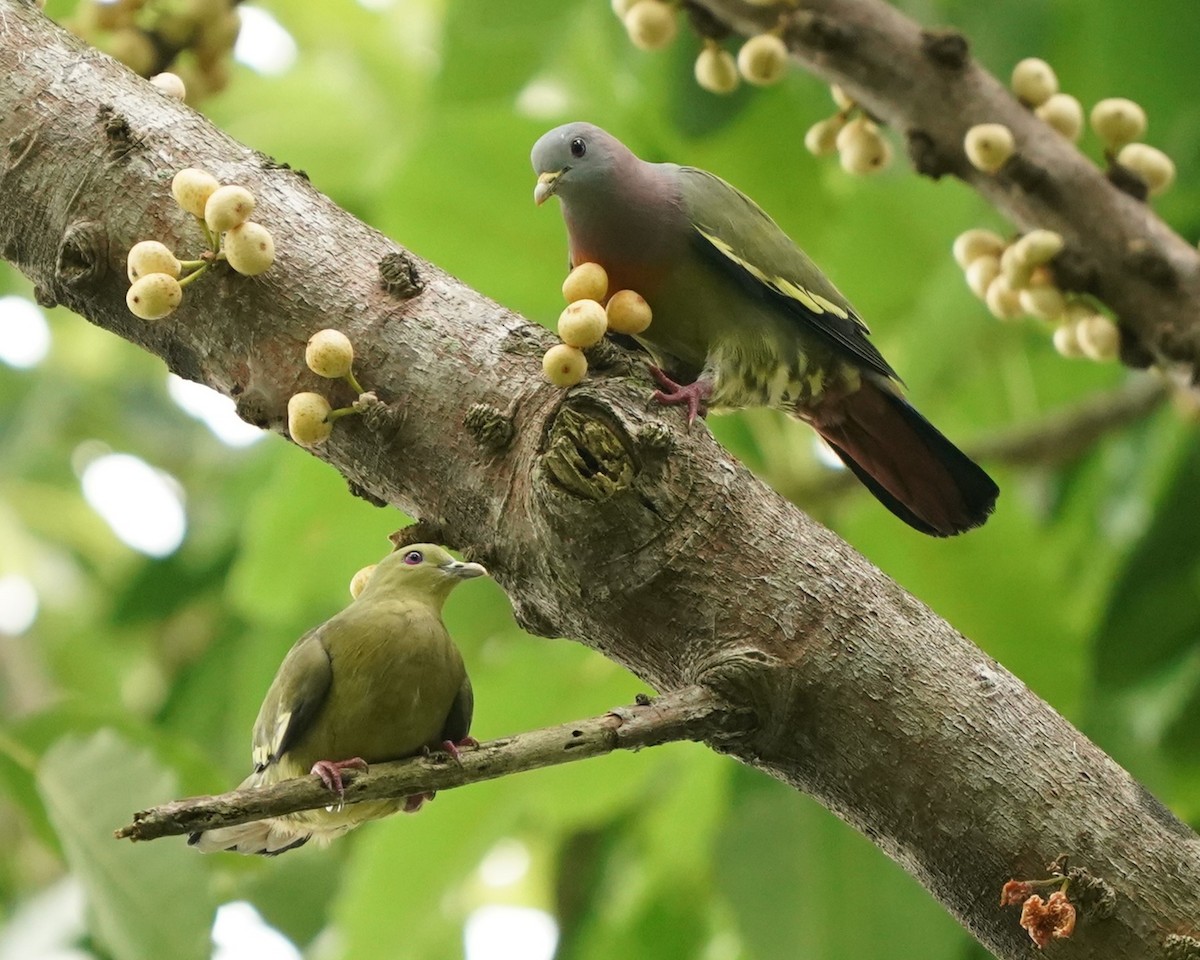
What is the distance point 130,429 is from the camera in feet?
20.4

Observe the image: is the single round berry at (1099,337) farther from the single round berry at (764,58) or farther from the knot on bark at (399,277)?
the knot on bark at (399,277)

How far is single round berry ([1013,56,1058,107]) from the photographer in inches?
112

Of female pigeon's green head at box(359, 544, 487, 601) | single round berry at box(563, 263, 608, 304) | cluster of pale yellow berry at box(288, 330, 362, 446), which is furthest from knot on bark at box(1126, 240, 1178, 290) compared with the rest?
cluster of pale yellow berry at box(288, 330, 362, 446)

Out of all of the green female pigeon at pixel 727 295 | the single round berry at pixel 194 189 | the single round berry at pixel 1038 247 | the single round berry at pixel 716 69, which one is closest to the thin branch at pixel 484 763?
the single round berry at pixel 194 189

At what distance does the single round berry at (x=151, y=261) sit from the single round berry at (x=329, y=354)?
20 cm

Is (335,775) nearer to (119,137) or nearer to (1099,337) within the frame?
(119,137)

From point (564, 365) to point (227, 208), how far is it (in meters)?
0.46

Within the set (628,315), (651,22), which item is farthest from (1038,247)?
(628,315)

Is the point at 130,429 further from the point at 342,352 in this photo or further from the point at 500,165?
the point at 342,352

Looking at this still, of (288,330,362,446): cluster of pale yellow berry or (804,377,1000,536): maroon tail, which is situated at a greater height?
(804,377,1000,536): maroon tail

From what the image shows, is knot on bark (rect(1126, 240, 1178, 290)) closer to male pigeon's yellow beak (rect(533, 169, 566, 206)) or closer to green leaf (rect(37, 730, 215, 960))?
male pigeon's yellow beak (rect(533, 169, 566, 206))

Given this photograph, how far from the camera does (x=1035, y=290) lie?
2.68 metres

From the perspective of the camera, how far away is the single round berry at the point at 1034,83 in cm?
286

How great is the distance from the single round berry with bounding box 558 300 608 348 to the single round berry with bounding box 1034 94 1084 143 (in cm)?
143
